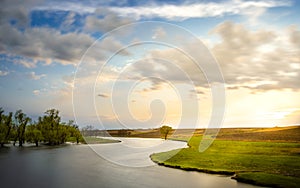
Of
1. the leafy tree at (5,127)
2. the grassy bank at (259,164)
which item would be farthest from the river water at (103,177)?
the leafy tree at (5,127)

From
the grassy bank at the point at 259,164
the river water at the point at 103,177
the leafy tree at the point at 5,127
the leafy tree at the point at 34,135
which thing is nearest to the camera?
the river water at the point at 103,177

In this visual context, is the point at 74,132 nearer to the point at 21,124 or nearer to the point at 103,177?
the point at 21,124

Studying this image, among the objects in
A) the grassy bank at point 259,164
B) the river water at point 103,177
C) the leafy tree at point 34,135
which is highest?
the leafy tree at point 34,135

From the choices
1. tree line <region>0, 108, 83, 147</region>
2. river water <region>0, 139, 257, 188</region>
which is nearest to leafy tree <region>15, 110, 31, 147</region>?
tree line <region>0, 108, 83, 147</region>

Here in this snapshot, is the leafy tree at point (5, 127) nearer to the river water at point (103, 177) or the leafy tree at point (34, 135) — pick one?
the leafy tree at point (34, 135)

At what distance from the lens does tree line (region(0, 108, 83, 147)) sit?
7662 cm

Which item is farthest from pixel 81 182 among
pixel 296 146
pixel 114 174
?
pixel 296 146

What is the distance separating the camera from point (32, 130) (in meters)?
81.2

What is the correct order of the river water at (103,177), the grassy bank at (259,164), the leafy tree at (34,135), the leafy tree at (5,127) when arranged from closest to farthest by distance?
the river water at (103,177) → the grassy bank at (259,164) → the leafy tree at (5,127) → the leafy tree at (34,135)

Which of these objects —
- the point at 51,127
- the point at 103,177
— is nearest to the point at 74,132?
the point at 51,127

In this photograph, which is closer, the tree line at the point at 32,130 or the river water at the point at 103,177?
the river water at the point at 103,177

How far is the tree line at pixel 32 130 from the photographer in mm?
76625

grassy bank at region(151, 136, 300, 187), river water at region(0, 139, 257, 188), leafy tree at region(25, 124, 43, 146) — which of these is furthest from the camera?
leafy tree at region(25, 124, 43, 146)

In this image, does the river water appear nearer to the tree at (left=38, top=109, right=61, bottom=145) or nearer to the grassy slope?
the grassy slope
